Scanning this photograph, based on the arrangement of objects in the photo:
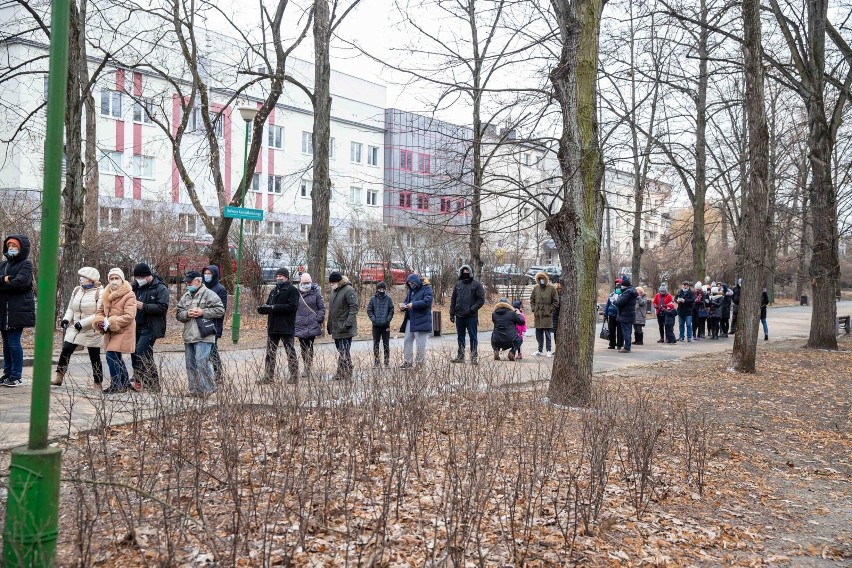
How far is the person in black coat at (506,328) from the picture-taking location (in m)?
14.4

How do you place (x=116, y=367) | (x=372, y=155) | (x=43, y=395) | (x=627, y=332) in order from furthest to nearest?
(x=372, y=155)
(x=627, y=332)
(x=116, y=367)
(x=43, y=395)

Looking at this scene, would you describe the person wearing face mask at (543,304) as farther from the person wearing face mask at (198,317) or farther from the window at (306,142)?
the window at (306,142)

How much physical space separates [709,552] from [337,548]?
2.42 metres

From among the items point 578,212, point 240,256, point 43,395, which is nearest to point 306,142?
point 240,256

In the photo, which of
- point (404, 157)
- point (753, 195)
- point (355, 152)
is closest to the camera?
point (753, 195)

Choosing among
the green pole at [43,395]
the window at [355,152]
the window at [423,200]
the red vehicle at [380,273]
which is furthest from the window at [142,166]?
the green pole at [43,395]

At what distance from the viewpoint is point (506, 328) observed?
14.5m

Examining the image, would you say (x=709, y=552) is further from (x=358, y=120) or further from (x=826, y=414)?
(x=358, y=120)

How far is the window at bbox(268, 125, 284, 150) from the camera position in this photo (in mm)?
48594

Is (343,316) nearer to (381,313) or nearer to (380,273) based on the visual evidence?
(381,313)

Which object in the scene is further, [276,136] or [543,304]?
[276,136]

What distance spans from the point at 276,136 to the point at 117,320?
41.2 m

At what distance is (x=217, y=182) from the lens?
73.4ft

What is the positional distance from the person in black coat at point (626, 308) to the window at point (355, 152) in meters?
38.8
